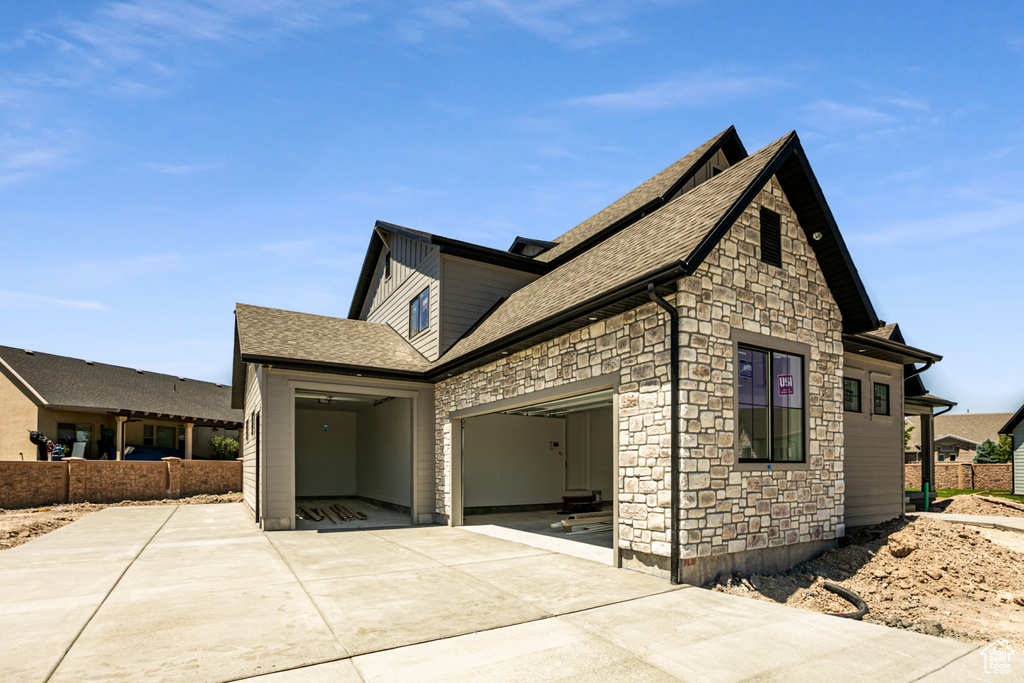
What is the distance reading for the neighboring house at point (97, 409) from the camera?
2442cm

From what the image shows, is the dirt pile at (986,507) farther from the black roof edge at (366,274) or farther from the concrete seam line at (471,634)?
the black roof edge at (366,274)

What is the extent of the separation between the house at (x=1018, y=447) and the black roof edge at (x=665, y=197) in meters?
23.6

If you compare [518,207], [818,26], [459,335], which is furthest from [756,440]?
[518,207]

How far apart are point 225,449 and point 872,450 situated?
28.9m

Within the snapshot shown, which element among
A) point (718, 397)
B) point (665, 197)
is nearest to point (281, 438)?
point (718, 397)

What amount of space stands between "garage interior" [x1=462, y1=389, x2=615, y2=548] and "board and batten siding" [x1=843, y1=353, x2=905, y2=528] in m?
5.18

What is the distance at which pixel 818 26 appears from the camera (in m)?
9.00

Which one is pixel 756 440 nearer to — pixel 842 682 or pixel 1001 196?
pixel 842 682

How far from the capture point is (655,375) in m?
7.96

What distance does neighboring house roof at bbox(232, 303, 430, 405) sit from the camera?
43.1 ft

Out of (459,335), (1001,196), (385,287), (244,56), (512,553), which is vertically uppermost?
(244,56)

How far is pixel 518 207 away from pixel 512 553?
36.4 ft

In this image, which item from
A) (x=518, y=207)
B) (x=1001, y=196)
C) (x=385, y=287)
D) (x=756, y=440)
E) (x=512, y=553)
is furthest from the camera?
(x=385, y=287)

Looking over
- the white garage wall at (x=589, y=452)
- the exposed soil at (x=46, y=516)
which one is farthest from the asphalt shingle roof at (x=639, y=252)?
the exposed soil at (x=46, y=516)
